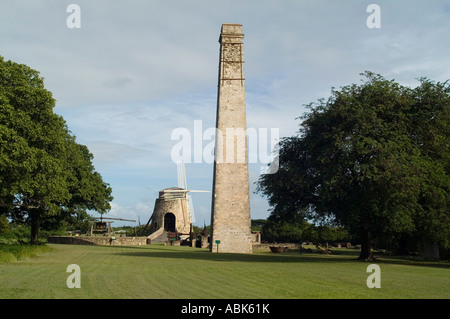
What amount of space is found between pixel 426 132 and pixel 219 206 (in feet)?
54.8

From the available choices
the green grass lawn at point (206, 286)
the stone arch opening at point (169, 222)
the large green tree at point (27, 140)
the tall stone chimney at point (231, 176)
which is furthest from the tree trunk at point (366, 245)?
the stone arch opening at point (169, 222)

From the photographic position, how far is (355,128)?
2591cm

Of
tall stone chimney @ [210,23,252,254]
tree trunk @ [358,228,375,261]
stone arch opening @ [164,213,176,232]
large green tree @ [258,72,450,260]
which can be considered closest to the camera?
large green tree @ [258,72,450,260]

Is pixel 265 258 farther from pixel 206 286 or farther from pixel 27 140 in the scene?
pixel 206 286

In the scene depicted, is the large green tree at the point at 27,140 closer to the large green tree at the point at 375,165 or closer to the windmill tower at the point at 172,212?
the large green tree at the point at 375,165

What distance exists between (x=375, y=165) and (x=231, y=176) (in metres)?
15.1

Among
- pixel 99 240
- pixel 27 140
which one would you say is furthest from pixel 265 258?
pixel 99 240

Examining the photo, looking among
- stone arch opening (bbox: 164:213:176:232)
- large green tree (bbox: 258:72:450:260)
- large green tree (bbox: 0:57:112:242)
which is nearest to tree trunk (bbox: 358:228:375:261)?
large green tree (bbox: 258:72:450:260)

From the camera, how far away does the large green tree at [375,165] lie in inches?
928

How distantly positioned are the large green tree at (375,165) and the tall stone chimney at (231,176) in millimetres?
7917

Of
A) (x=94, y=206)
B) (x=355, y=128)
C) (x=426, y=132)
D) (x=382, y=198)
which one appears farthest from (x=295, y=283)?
(x=94, y=206)

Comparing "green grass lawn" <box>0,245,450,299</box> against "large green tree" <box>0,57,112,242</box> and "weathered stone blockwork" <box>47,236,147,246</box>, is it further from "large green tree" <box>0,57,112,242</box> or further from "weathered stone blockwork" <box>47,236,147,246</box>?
"weathered stone blockwork" <box>47,236,147,246</box>

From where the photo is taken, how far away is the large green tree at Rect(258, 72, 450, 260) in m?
23.6

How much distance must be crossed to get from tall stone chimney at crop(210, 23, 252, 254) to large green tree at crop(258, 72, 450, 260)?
7917mm
